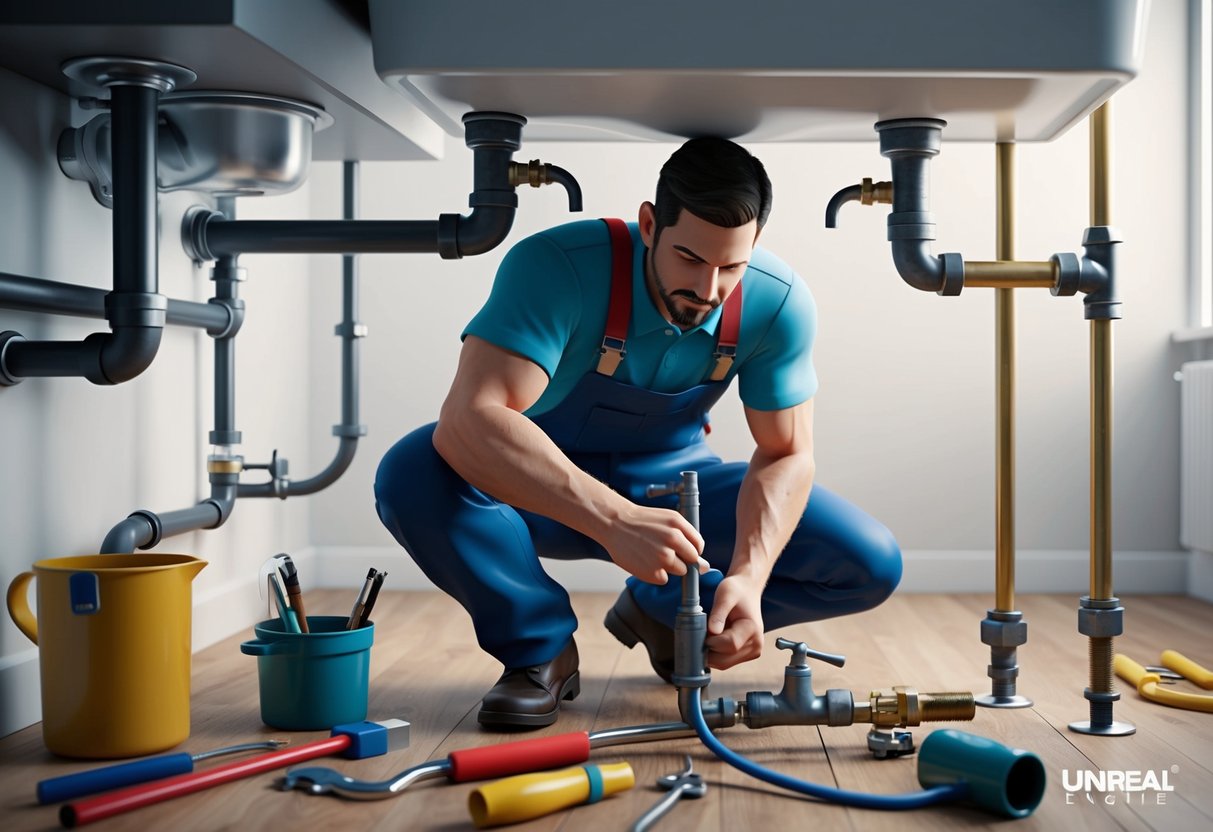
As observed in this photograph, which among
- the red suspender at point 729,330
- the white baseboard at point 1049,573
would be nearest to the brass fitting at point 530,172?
the red suspender at point 729,330

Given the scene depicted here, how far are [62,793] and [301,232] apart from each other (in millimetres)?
783

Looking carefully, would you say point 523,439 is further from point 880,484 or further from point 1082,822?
point 880,484

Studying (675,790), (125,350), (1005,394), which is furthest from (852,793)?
(125,350)

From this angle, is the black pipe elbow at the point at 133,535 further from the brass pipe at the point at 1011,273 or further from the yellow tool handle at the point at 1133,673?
the yellow tool handle at the point at 1133,673

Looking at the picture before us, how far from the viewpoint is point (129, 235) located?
1.27 m

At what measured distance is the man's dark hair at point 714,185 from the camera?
1.32m

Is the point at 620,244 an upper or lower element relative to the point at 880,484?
upper

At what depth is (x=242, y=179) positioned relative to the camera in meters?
1.49

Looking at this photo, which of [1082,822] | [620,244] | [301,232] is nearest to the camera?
[1082,822]

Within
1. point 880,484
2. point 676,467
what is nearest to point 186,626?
point 676,467

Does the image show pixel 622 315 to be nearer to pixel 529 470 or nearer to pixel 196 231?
pixel 529 470

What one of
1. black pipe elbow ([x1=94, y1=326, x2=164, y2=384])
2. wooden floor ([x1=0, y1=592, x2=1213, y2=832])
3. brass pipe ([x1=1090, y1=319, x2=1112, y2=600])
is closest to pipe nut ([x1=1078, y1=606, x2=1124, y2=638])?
brass pipe ([x1=1090, y1=319, x2=1112, y2=600])

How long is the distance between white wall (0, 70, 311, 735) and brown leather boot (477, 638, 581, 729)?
543 mm

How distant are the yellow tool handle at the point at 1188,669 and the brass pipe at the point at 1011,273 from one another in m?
0.62
